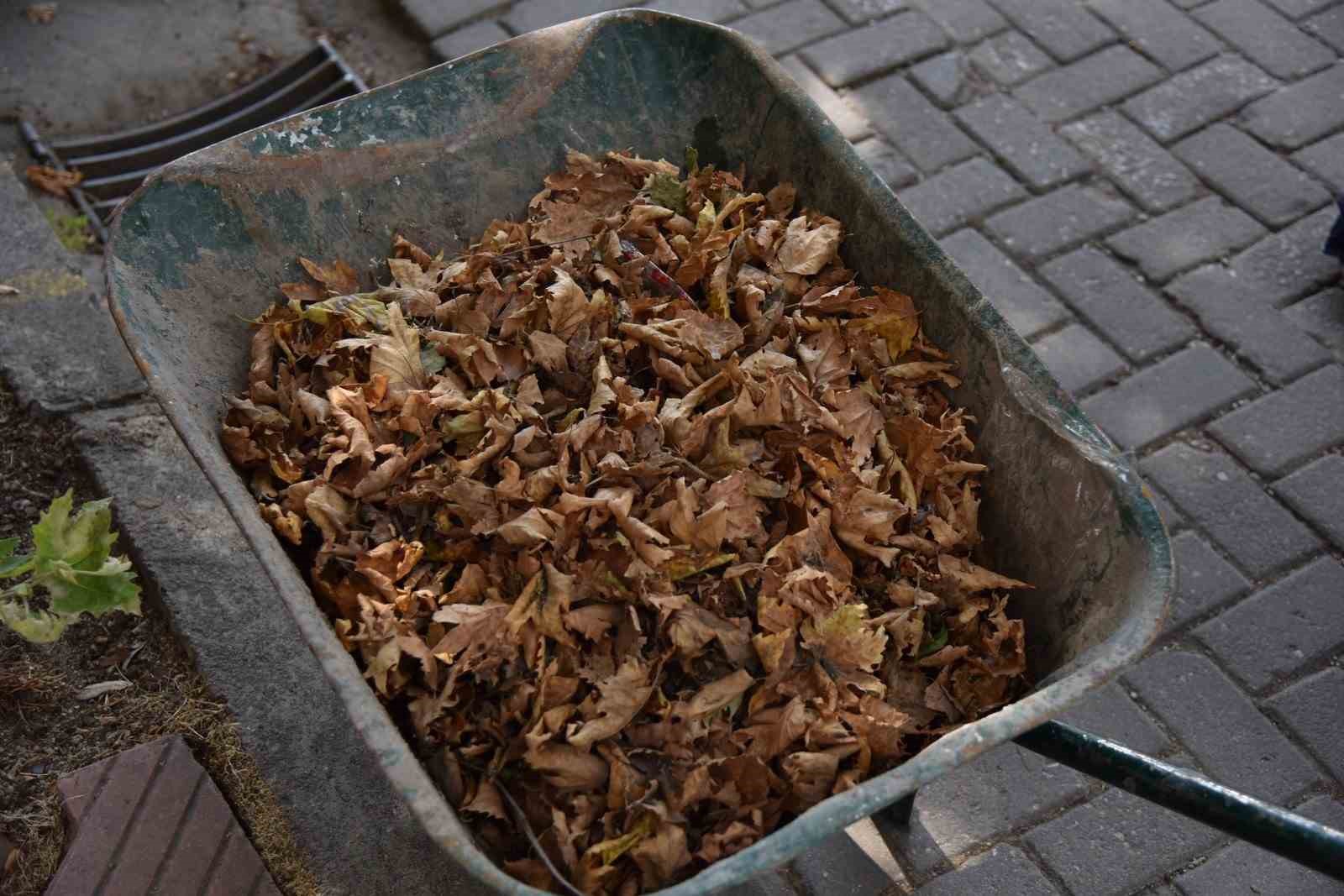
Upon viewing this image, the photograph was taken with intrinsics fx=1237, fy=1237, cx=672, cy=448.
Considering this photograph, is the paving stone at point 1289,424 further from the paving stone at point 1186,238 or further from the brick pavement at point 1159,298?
the paving stone at point 1186,238

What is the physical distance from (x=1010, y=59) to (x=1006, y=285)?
3.22ft

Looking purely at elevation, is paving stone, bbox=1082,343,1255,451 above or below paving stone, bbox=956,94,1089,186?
below

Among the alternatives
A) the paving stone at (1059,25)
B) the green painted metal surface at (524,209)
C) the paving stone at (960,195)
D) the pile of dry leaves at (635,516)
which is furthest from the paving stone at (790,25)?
the pile of dry leaves at (635,516)

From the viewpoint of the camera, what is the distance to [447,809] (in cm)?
158

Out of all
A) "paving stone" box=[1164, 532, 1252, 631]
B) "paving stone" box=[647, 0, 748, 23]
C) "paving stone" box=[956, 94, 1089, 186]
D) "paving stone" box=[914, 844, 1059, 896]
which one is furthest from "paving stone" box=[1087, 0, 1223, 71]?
"paving stone" box=[914, 844, 1059, 896]

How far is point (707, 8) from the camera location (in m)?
4.07

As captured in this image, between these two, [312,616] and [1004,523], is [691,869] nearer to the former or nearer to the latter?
[312,616]

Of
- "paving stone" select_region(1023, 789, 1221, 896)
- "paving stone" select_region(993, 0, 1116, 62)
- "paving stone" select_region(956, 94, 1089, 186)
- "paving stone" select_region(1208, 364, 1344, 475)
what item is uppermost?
"paving stone" select_region(993, 0, 1116, 62)

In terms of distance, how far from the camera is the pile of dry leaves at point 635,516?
1.80m

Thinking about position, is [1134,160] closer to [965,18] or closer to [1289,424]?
[965,18]

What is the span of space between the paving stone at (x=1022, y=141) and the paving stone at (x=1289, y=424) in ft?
2.95

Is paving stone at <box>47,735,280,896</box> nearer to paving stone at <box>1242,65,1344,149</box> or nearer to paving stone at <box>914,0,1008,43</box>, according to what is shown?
paving stone at <box>914,0,1008,43</box>

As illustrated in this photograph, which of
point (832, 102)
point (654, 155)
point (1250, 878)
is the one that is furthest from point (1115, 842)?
point (832, 102)

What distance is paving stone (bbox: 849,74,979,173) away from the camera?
3.68m
